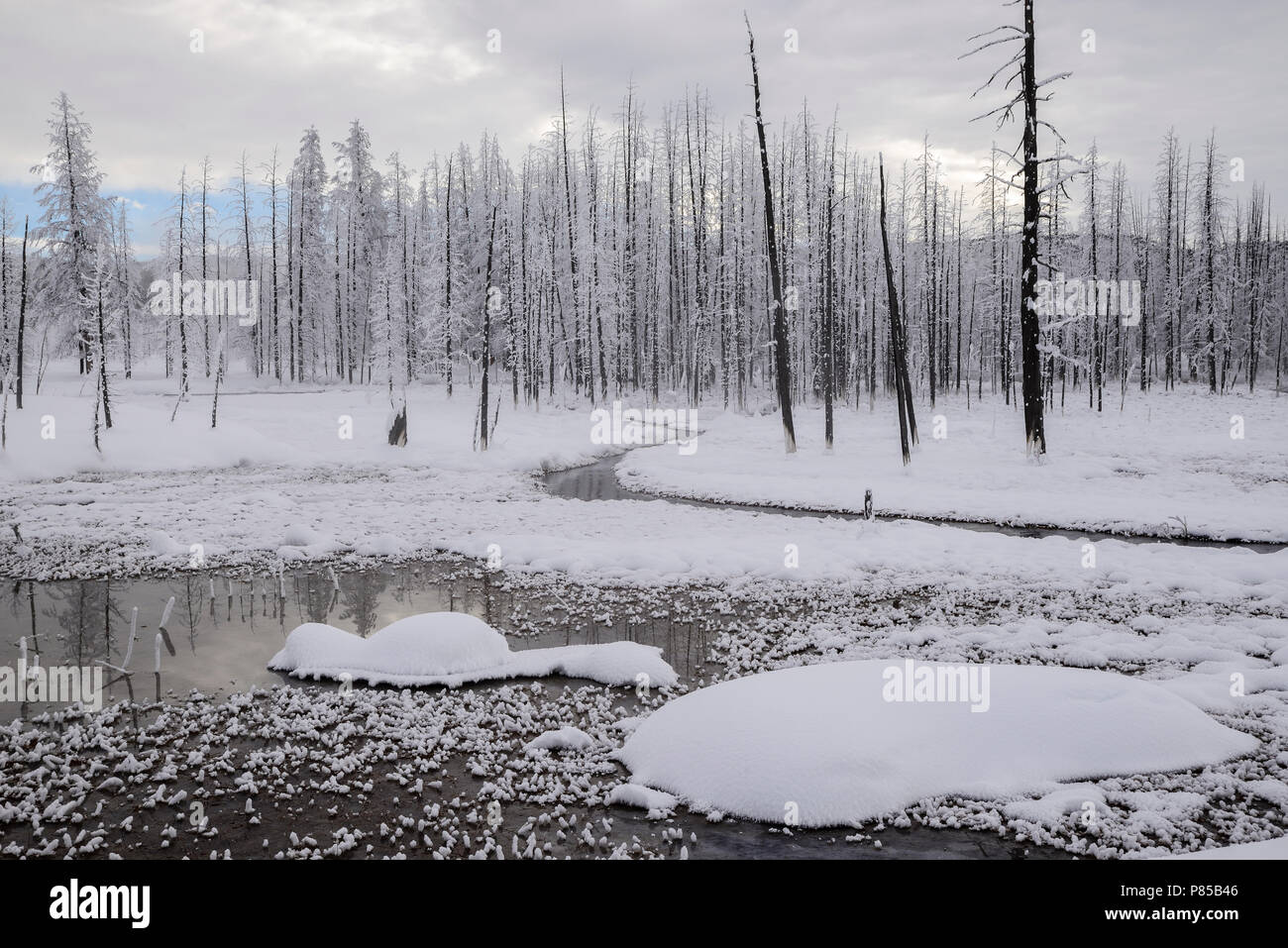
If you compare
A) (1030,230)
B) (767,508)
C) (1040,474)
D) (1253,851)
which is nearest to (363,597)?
(767,508)

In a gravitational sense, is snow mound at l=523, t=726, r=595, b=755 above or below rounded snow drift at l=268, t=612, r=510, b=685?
below

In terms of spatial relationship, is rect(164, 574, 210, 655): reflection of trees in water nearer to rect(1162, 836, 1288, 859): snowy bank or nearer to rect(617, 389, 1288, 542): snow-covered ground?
rect(1162, 836, 1288, 859): snowy bank

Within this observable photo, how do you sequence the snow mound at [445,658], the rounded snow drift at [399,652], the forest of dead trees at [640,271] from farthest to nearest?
the forest of dead trees at [640,271] → the rounded snow drift at [399,652] → the snow mound at [445,658]

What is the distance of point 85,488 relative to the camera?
19.8 meters

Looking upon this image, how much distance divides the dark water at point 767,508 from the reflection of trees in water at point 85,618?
1089 cm

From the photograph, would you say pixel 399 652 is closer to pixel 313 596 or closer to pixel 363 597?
pixel 363 597

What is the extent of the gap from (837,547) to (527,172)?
134 feet

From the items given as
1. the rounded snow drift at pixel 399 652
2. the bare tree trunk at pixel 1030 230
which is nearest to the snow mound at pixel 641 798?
the rounded snow drift at pixel 399 652

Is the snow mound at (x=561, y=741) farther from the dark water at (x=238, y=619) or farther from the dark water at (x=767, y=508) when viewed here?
the dark water at (x=767, y=508)

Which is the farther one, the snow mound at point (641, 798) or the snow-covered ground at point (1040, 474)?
the snow-covered ground at point (1040, 474)

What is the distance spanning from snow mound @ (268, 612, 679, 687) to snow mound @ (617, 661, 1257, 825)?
162cm

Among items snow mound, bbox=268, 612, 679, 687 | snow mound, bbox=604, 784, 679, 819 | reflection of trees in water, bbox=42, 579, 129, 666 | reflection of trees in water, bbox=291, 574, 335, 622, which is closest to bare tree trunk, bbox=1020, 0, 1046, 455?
snow mound, bbox=268, 612, 679, 687

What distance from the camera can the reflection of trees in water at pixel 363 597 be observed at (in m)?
9.84

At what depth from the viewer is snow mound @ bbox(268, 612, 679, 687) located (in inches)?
305
